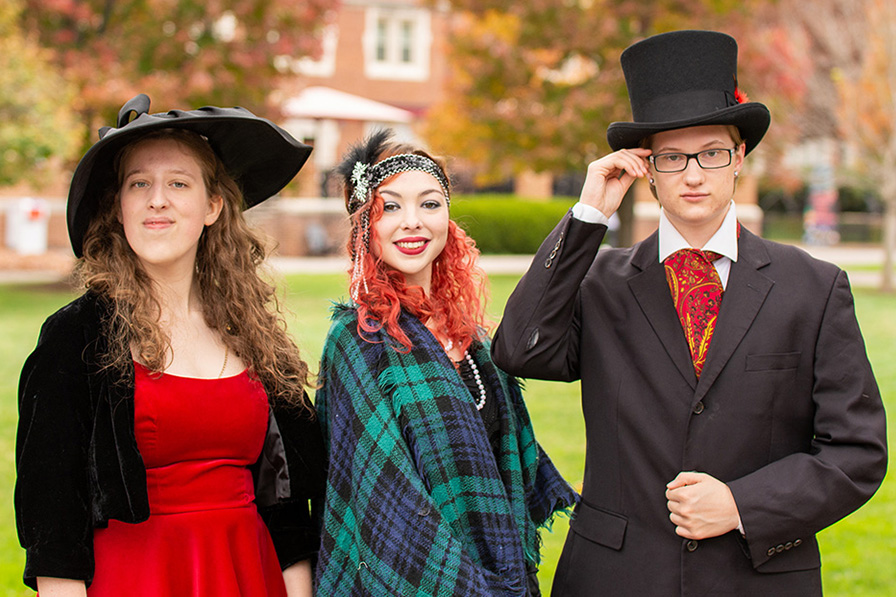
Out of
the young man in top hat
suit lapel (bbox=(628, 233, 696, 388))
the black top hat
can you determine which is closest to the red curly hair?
the young man in top hat

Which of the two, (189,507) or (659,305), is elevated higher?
(659,305)

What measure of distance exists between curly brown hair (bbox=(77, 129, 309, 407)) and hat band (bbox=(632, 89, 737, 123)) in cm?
124

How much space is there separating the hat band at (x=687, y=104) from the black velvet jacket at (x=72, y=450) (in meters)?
1.54

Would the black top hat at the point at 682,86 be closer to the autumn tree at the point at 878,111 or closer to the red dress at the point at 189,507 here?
the red dress at the point at 189,507

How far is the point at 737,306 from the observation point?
231 cm

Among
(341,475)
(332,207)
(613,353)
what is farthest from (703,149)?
(332,207)

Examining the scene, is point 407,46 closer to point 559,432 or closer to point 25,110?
point 25,110

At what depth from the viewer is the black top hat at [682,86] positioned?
234cm

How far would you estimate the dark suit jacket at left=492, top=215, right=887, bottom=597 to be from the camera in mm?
2191

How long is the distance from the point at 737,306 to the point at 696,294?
0.12 meters

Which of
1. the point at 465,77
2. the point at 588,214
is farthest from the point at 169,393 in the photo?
the point at 465,77

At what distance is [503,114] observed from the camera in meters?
14.8

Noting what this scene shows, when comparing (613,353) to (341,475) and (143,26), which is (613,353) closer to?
(341,475)

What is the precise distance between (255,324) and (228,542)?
0.62 meters
